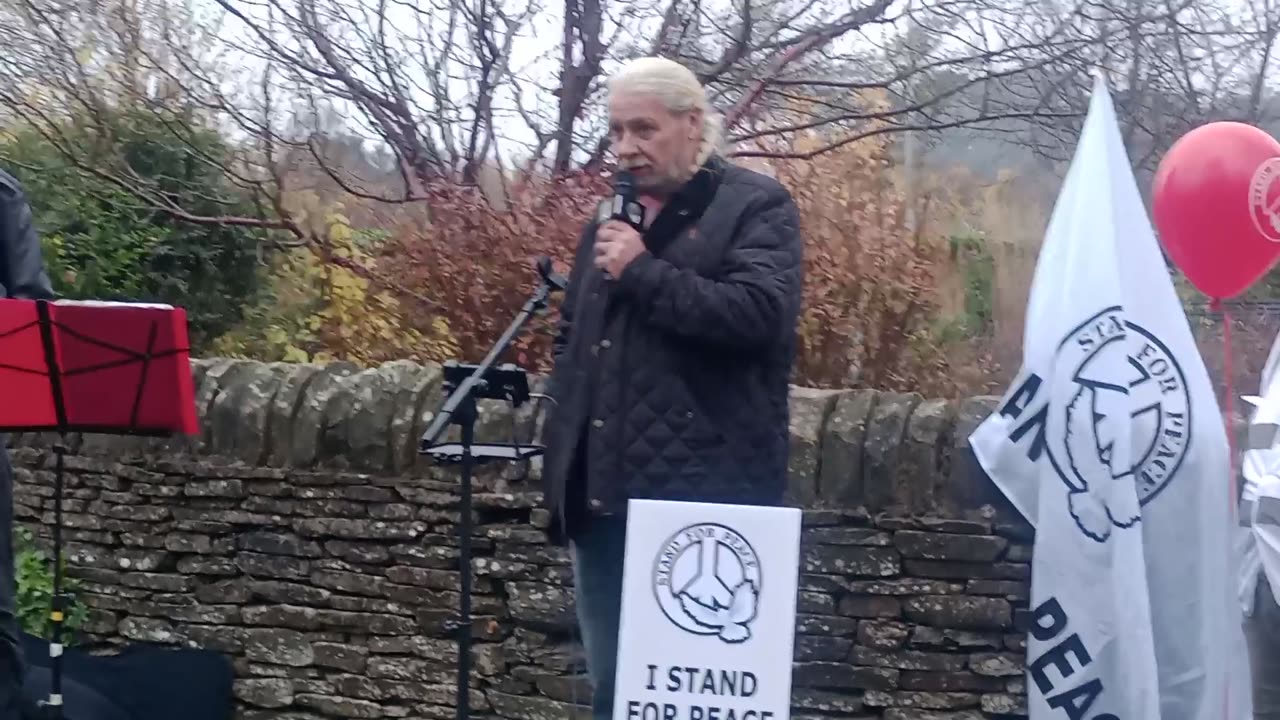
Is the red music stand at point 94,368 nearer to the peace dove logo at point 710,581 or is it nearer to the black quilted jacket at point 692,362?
the black quilted jacket at point 692,362

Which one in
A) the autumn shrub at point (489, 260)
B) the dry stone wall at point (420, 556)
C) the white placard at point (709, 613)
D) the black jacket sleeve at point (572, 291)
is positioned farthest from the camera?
the autumn shrub at point (489, 260)

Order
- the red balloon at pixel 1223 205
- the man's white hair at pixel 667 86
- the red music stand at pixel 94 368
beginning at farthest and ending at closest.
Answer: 1. the red balloon at pixel 1223 205
2. the red music stand at pixel 94 368
3. the man's white hair at pixel 667 86

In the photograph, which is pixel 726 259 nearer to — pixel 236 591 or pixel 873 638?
pixel 873 638

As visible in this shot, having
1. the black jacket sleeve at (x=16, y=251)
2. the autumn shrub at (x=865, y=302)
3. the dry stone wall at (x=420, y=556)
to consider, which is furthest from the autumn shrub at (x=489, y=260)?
the black jacket sleeve at (x=16, y=251)

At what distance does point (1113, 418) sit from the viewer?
3.30 meters

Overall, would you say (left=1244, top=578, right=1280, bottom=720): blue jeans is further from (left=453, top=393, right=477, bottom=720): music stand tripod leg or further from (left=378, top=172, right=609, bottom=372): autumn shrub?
(left=378, top=172, right=609, bottom=372): autumn shrub

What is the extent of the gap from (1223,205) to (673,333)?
6.59ft

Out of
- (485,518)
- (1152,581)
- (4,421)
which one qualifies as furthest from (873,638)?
(4,421)

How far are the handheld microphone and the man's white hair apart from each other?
0.14 m

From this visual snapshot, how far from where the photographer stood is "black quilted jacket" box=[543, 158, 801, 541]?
8.68ft

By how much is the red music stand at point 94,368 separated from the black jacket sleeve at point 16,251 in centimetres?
21

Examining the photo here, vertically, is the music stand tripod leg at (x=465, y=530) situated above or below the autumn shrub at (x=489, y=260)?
below

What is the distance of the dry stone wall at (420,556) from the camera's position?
380 centimetres

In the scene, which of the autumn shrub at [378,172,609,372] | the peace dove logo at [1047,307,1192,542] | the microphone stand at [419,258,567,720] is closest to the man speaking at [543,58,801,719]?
the microphone stand at [419,258,567,720]
